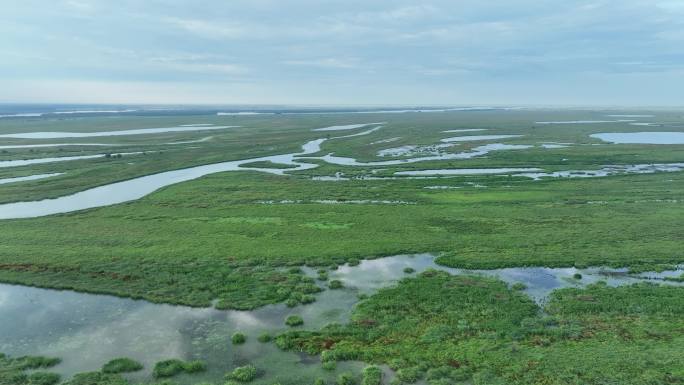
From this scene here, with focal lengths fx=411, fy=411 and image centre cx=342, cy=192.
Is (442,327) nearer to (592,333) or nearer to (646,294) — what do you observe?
(592,333)

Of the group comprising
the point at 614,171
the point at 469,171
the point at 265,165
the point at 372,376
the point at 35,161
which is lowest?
the point at 372,376

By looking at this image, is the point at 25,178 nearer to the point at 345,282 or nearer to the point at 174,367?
the point at 345,282

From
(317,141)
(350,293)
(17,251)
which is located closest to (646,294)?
(350,293)

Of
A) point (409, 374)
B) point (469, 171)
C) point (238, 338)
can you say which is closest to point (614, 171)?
point (469, 171)

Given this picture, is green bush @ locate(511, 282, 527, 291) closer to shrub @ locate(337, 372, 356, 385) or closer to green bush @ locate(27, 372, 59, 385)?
shrub @ locate(337, 372, 356, 385)

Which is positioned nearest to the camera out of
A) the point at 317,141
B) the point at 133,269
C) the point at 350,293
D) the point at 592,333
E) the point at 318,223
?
the point at 592,333

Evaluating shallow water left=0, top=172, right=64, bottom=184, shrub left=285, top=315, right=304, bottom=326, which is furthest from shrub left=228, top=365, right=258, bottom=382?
shallow water left=0, top=172, right=64, bottom=184
